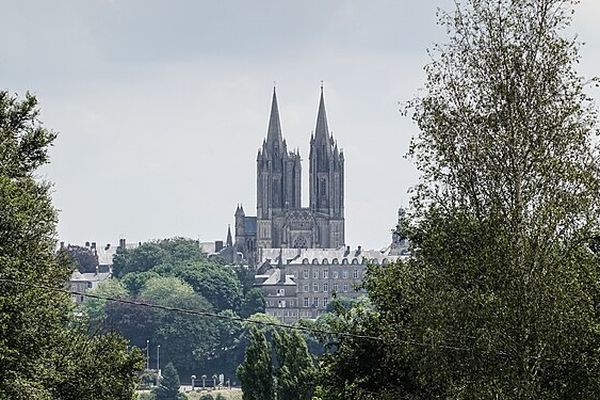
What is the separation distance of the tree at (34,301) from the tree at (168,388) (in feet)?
316

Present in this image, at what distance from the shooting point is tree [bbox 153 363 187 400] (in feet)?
452

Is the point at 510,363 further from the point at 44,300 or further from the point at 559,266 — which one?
the point at 44,300

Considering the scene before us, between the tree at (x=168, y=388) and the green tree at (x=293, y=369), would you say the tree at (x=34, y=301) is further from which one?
the tree at (x=168, y=388)

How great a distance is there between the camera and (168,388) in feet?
461

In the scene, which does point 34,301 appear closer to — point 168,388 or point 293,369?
point 293,369

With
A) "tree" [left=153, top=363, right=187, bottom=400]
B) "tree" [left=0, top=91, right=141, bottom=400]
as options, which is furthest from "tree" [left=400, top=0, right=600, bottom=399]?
"tree" [left=153, top=363, right=187, bottom=400]

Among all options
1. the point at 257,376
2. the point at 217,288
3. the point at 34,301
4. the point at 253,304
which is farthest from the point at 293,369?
the point at 253,304

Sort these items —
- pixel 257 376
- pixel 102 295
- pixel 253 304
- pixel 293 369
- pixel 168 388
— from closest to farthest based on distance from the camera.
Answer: pixel 293 369, pixel 257 376, pixel 168 388, pixel 102 295, pixel 253 304

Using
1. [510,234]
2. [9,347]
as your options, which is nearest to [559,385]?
[510,234]

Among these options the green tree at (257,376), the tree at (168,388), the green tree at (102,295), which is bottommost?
the green tree at (257,376)

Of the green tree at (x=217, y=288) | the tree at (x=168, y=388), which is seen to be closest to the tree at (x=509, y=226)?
the tree at (x=168, y=388)

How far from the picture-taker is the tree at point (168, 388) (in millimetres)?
137625

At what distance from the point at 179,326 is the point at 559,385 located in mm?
143766

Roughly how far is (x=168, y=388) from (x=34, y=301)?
354 ft
